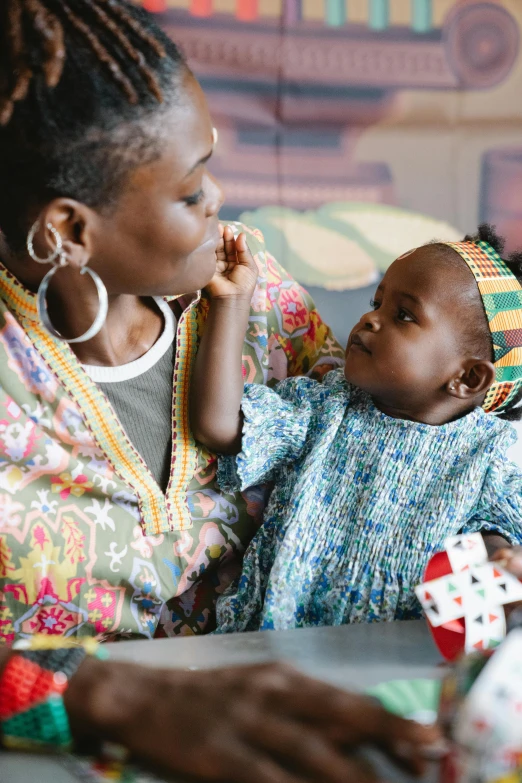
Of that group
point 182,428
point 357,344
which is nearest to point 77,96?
point 182,428

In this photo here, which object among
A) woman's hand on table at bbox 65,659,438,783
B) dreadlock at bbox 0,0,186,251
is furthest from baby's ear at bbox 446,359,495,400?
woman's hand on table at bbox 65,659,438,783

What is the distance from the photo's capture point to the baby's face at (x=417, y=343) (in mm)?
1403

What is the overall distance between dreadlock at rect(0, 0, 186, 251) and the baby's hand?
1.06 feet

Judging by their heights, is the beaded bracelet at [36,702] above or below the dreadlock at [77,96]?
below

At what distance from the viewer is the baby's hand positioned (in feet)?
4.58

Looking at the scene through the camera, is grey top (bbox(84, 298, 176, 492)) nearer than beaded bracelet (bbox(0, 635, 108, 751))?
No

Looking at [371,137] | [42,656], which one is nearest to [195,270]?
[42,656]

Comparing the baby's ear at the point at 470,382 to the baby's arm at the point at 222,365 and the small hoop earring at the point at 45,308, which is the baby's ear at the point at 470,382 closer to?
the baby's arm at the point at 222,365

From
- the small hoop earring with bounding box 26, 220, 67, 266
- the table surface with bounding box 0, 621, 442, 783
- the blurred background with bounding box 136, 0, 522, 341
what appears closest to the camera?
the table surface with bounding box 0, 621, 442, 783

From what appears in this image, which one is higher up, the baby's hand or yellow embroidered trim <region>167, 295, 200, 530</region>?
the baby's hand

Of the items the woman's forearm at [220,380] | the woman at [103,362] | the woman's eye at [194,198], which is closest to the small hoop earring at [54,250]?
the woman at [103,362]

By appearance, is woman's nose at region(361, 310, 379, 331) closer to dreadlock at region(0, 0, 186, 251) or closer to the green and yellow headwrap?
the green and yellow headwrap

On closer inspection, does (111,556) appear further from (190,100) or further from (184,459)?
(190,100)

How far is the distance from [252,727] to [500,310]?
3.08 feet
